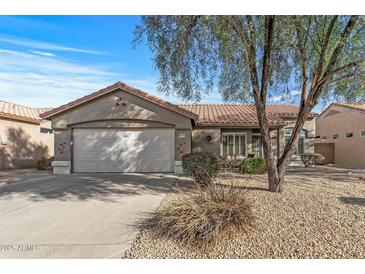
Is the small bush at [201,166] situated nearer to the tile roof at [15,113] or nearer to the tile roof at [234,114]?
the tile roof at [234,114]

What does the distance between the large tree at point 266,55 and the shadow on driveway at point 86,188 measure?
3874 millimetres

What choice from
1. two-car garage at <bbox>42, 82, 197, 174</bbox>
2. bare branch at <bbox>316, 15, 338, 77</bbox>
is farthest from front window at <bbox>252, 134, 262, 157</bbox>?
bare branch at <bbox>316, 15, 338, 77</bbox>

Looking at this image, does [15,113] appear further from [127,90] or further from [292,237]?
[292,237]

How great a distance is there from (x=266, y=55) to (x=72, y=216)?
22.9ft

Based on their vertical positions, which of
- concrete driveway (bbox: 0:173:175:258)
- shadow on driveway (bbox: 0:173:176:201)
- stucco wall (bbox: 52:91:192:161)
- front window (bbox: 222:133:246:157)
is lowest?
concrete driveway (bbox: 0:173:175:258)

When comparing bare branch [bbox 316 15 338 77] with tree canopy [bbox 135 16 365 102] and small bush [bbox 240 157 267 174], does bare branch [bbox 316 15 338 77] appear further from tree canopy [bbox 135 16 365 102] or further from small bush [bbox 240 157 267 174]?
small bush [bbox 240 157 267 174]

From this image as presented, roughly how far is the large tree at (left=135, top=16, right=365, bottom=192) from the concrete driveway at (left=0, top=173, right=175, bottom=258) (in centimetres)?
414

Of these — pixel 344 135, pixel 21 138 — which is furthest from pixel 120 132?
pixel 344 135

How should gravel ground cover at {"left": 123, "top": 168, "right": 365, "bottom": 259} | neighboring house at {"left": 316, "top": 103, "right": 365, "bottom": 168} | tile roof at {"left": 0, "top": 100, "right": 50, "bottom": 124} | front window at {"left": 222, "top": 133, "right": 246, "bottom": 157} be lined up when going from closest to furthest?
gravel ground cover at {"left": 123, "top": 168, "right": 365, "bottom": 259}
tile roof at {"left": 0, "top": 100, "right": 50, "bottom": 124}
front window at {"left": 222, "top": 133, "right": 246, "bottom": 157}
neighboring house at {"left": 316, "top": 103, "right": 365, "bottom": 168}

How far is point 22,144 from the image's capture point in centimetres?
1769

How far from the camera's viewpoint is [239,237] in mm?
4691

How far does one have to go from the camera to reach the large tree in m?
7.23
